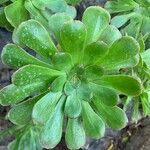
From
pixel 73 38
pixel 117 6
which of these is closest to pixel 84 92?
pixel 73 38

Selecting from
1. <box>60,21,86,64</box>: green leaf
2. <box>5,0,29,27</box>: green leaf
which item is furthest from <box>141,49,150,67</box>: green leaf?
<box>5,0,29,27</box>: green leaf

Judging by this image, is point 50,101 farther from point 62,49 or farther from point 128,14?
point 128,14

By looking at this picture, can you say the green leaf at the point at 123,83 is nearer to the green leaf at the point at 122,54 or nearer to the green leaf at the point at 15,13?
the green leaf at the point at 122,54

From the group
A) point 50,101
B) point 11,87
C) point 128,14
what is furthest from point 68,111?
point 128,14

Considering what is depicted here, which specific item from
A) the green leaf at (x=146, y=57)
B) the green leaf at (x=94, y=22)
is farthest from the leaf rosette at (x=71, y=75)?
the green leaf at (x=146, y=57)

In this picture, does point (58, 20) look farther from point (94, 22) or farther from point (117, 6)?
point (117, 6)

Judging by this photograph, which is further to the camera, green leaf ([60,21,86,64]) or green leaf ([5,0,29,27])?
green leaf ([5,0,29,27])

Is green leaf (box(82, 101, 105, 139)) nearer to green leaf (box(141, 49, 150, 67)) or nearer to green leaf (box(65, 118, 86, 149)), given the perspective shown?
green leaf (box(65, 118, 86, 149))
